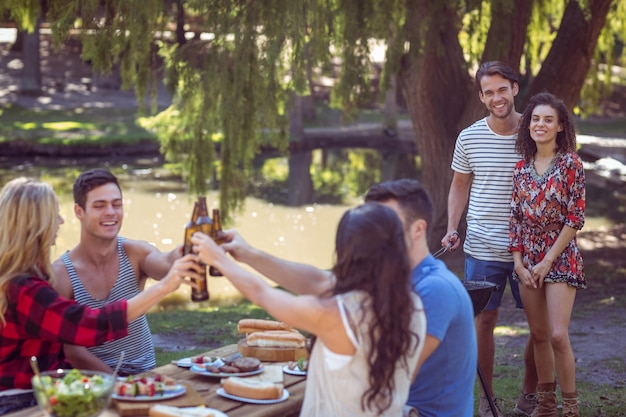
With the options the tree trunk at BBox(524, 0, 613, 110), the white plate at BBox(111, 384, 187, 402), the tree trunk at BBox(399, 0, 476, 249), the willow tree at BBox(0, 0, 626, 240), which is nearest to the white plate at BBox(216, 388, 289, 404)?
the white plate at BBox(111, 384, 187, 402)

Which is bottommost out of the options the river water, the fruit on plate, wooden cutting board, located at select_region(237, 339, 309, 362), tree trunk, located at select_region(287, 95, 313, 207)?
the river water

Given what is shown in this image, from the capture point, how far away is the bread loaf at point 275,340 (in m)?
3.93

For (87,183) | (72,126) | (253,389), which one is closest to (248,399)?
(253,389)

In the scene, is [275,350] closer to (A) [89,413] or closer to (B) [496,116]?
(A) [89,413]

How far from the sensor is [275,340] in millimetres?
3955

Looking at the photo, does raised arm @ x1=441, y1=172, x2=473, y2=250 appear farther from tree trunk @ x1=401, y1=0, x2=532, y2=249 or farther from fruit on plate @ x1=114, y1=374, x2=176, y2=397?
tree trunk @ x1=401, y1=0, x2=532, y2=249

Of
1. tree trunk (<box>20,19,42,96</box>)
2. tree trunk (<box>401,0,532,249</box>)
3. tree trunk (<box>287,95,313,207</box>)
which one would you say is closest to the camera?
tree trunk (<box>401,0,532,249</box>)

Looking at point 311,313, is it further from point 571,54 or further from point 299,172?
point 299,172

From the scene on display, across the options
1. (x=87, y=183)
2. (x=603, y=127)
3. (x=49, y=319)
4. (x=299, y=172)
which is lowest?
(x=299, y=172)

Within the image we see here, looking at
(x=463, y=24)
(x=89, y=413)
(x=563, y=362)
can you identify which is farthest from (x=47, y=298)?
(x=463, y=24)

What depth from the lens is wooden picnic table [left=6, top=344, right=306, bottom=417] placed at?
3.20m

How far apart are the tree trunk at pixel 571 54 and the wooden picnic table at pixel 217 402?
7578 mm

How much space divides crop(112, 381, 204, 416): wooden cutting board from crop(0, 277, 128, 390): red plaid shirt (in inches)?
12.4

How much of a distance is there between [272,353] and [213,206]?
13.3 metres
